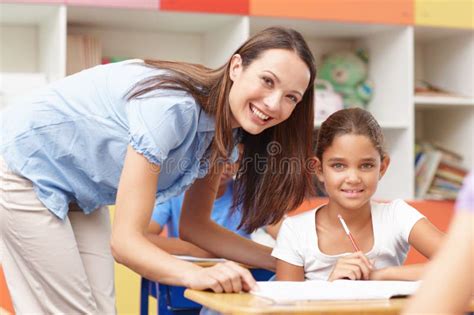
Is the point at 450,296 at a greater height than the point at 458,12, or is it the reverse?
the point at 458,12

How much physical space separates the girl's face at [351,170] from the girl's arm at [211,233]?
8.1 inches

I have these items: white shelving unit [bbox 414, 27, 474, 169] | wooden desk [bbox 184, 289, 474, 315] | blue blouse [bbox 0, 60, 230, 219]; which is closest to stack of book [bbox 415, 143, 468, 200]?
white shelving unit [bbox 414, 27, 474, 169]

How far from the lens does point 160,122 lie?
1.36m

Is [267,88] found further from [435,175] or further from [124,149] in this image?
[435,175]

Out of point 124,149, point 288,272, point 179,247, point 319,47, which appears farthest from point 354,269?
point 319,47

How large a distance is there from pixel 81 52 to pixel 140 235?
6.46 ft

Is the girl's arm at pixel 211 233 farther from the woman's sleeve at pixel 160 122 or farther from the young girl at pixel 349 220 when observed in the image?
the woman's sleeve at pixel 160 122

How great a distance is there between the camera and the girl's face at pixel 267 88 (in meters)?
1.43

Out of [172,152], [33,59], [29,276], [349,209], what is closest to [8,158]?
[29,276]

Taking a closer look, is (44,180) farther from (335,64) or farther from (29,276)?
(335,64)

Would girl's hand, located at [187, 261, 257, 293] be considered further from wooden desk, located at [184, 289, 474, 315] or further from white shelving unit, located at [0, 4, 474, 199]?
white shelving unit, located at [0, 4, 474, 199]

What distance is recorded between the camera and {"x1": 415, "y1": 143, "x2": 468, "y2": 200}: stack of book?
139 inches

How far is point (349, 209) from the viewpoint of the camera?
1.69m

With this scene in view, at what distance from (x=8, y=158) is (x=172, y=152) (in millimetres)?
341
